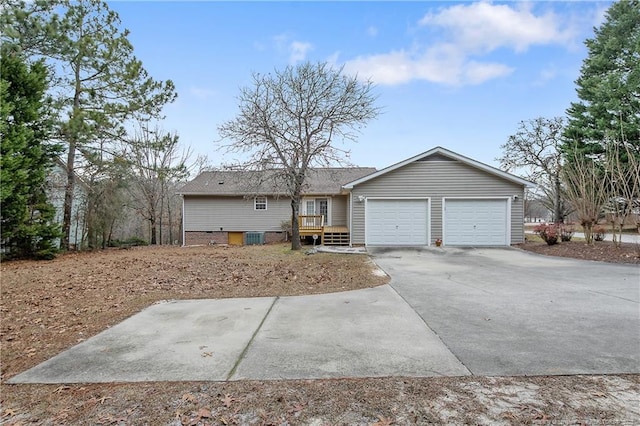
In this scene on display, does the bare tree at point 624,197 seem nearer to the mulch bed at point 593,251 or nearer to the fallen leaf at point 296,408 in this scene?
the mulch bed at point 593,251

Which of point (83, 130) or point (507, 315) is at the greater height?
point (83, 130)

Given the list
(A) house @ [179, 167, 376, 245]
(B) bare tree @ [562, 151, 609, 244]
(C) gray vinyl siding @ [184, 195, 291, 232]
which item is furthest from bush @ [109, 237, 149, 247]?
(B) bare tree @ [562, 151, 609, 244]

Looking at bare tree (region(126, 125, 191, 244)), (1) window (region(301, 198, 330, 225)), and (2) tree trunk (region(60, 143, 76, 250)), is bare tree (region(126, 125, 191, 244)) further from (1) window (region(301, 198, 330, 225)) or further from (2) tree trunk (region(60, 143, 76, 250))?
(1) window (region(301, 198, 330, 225))

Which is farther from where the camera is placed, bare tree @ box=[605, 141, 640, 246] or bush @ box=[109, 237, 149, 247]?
bush @ box=[109, 237, 149, 247]

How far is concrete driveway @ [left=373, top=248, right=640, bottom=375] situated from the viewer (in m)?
3.28

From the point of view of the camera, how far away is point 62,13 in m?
12.9

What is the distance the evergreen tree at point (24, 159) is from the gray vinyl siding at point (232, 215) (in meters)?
7.23

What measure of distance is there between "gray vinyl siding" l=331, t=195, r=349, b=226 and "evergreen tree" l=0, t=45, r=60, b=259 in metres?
12.9

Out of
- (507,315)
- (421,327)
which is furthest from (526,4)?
(421,327)

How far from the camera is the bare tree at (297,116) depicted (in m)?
13.3

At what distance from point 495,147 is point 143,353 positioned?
2991cm

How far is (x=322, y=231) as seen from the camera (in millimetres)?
16016

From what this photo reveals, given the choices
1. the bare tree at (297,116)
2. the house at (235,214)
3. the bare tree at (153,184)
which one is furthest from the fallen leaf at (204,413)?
the bare tree at (153,184)

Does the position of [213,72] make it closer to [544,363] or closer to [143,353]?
[143,353]
